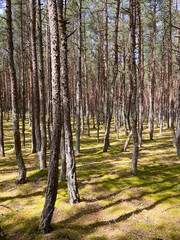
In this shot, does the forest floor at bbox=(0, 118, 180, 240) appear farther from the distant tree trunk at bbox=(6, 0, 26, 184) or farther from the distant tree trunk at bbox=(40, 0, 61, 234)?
the distant tree trunk at bbox=(6, 0, 26, 184)

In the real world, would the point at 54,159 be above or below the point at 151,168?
above

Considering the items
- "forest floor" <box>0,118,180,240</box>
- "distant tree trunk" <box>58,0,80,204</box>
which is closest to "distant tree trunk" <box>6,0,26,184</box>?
"forest floor" <box>0,118,180,240</box>

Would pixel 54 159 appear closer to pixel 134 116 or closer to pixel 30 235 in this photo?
pixel 30 235

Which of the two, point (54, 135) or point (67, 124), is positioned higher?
point (67, 124)

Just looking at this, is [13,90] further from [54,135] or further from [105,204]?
[105,204]

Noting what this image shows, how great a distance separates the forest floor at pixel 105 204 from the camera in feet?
18.5

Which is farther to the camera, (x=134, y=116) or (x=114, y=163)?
(x=114, y=163)

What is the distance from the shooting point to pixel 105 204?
7.32m

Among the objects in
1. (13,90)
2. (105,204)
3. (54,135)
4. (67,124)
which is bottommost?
(105,204)

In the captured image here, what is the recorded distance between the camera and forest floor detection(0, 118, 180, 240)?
5.63 meters

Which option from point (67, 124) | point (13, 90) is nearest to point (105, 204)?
point (67, 124)

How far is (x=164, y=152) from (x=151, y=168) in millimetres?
4041

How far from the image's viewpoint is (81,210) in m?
6.93

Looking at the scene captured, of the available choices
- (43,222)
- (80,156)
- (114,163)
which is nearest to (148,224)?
(43,222)
